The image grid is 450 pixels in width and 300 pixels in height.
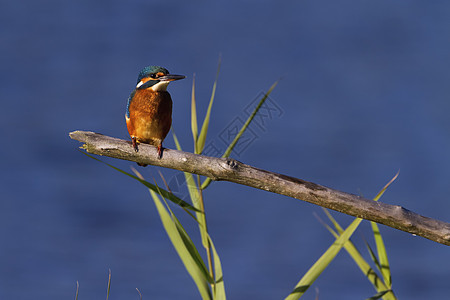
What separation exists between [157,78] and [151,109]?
0.96 feet

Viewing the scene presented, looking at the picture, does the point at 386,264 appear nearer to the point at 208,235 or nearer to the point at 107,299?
the point at 208,235

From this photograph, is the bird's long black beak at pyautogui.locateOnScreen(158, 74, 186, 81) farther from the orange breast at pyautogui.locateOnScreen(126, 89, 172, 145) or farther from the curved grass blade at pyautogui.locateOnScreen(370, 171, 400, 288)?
the curved grass blade at pyautogui.locateOnScreen(370, 171, 400, 288)

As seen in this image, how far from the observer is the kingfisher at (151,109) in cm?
333

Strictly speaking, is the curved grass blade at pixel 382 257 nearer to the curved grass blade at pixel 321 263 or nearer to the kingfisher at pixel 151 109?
the curved grass blade at pixel 321 263

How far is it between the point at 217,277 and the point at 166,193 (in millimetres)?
→ 611

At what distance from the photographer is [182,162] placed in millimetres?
2770

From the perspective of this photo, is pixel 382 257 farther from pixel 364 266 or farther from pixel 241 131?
pixel 241 131

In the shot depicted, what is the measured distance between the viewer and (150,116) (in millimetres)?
3373

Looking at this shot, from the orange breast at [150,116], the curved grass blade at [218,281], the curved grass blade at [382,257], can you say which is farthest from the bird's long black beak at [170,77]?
the curved grass blade at [382,257]

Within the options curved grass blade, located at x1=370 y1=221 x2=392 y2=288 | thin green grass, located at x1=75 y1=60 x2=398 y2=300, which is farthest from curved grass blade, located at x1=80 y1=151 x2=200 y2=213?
curved grass blade, located at x1=370 y1=221 x2=392 y2=288

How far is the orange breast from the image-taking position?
A: 3322 mm

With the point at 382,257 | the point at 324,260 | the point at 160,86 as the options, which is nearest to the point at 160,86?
the point at 160,86

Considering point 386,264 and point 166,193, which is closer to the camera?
point 166,193

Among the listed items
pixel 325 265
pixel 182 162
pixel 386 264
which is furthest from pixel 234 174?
pixel 386 264
